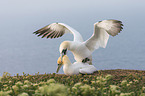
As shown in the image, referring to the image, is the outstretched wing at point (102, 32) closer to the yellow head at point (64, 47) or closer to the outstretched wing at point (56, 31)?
the outstretched wing at point (56, 31)

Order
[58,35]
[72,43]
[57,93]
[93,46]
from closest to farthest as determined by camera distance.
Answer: [57,93], [72,43], [93,46], [58,35]

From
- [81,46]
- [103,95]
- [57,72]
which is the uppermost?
[81,46]

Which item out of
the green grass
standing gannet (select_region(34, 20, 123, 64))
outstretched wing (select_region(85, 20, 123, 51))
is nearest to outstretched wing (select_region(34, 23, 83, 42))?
standing gannet (select_region(34, 20, 123, 64))

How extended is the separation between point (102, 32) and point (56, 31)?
193 centimetres

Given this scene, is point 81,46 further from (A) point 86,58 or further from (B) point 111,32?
(B) point 111,32

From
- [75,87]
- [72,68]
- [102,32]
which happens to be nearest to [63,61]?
[72,68]

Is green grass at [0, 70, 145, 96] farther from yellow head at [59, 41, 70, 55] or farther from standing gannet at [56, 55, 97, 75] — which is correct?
yellow head at [59, 41, 70, 55]

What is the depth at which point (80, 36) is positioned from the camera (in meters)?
10.1

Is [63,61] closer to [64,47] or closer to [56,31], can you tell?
[64,47]

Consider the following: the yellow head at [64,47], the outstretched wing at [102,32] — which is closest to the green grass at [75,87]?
the yellow head at [64,47]

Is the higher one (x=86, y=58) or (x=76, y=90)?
(x=86, y=58)

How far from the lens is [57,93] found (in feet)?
14.0

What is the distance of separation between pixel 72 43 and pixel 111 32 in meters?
1.41

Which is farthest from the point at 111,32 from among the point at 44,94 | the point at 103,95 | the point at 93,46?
the point at 44,94
